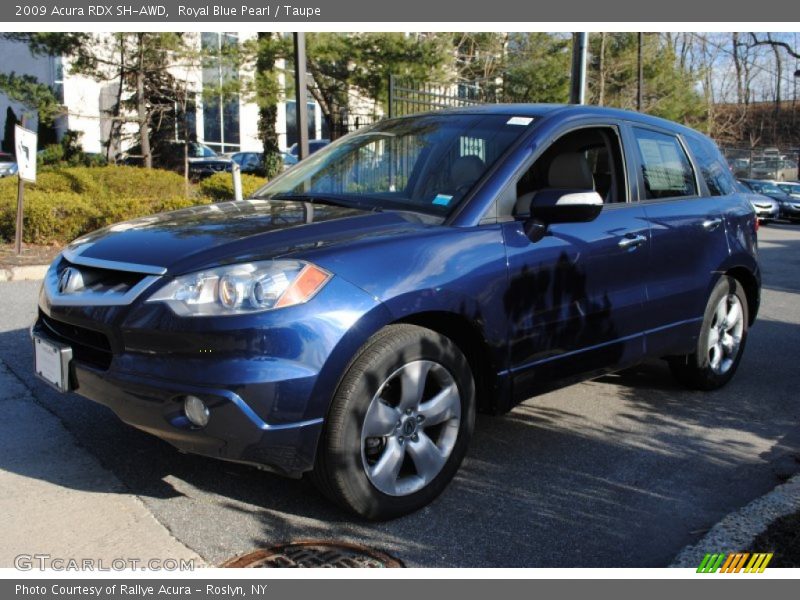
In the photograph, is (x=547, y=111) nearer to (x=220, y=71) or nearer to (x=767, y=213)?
(x=220, y=71)

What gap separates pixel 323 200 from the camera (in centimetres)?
423

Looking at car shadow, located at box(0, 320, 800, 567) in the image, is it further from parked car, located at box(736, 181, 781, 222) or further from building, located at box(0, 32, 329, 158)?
parked car, located at box(736, 181, 781, 222)

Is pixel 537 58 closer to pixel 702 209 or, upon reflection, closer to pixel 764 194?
pixel 764 194

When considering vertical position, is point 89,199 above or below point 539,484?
above

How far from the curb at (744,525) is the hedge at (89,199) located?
933cm

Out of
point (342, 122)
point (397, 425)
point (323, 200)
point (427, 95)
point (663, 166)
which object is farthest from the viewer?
point (342, 122)

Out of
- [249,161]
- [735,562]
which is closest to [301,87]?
[735,562]

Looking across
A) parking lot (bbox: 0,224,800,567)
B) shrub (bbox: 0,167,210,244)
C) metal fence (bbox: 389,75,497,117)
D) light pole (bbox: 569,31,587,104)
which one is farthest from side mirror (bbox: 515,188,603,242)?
shrub (bbox: 0,167,210,244)

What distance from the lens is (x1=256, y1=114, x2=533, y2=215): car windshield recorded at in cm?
400

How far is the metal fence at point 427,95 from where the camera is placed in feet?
37.8

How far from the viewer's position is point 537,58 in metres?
23.5

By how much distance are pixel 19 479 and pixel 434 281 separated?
215cm

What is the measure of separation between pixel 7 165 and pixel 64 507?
24.4 meters

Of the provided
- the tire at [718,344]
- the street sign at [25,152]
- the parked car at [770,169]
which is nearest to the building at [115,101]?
the street sign at [25,152]
